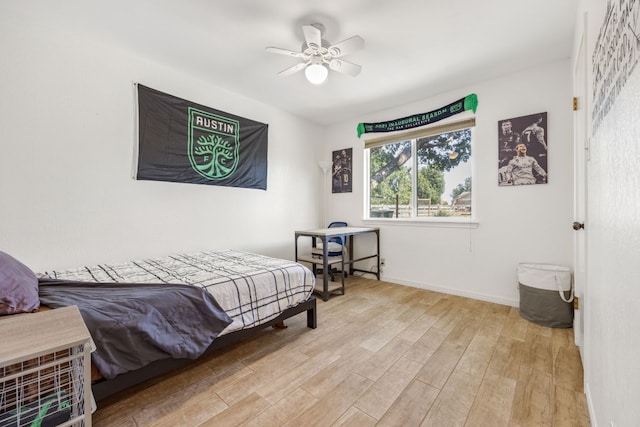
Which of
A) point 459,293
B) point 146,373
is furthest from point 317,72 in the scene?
point 459,293

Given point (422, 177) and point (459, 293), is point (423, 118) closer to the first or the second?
point (422, 177)

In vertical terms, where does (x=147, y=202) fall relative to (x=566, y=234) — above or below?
above

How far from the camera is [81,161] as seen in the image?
2281mm

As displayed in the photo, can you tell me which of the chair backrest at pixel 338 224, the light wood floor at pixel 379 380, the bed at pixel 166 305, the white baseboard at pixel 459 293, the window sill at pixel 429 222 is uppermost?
the window sill at pixel 429 222

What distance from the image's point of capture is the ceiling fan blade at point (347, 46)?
1999mm

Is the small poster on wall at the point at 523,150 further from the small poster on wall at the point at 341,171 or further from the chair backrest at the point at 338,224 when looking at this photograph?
the chair backrest at the point at 338,224

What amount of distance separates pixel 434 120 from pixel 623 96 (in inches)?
108

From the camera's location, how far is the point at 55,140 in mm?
2164

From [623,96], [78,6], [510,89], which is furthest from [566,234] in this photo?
[78,6]

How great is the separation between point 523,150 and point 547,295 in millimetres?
1442

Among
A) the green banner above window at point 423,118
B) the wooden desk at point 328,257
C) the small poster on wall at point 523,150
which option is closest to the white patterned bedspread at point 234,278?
the wooden desk at point 328,257

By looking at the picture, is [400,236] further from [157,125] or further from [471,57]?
[157,125]

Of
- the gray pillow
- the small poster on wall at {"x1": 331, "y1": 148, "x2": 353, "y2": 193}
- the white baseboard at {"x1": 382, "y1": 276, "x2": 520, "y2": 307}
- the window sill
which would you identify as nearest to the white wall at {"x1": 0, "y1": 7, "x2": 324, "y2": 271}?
the gray pillow

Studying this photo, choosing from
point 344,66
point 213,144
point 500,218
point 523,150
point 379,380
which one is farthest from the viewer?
point 213,144
